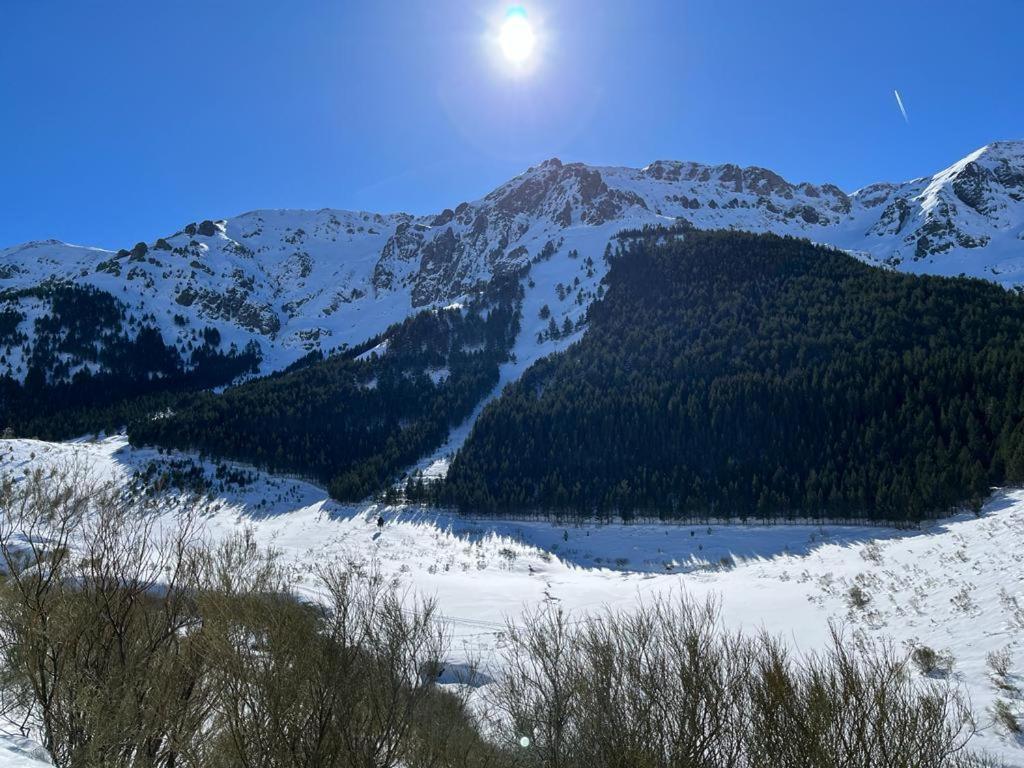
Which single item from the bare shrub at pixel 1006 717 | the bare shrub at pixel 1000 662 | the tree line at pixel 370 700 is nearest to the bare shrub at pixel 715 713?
the tree line at pixel 370 700

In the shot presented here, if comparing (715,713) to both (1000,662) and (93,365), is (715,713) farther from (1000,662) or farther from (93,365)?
(93,365)

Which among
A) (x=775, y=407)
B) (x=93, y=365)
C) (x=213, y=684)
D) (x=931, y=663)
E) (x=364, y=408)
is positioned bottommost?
(x=213, y=684)

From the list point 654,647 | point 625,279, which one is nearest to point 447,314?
point 625,279

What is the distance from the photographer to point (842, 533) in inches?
1965

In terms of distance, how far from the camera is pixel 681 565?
48094 millimetres

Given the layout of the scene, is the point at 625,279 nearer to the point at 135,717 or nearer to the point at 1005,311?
the point at 1005,311

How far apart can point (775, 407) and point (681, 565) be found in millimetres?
33275

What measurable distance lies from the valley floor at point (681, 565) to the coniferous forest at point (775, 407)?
17.0ft

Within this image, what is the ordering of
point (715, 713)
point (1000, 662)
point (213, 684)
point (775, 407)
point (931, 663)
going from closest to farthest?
point (715, 713)
point (213, 684)
point (1000, 662)
point (931, 663)
point (775, 407)

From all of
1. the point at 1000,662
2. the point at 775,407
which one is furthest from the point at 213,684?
the point at 775,407

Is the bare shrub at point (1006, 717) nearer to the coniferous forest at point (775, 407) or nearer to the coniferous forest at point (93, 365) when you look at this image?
the coniferous forest at point (775, 407)

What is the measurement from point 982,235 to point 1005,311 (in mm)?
149733

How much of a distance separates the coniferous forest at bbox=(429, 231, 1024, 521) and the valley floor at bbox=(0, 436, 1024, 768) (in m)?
A: 5.17

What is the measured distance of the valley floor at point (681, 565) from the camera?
19094 millimetres
